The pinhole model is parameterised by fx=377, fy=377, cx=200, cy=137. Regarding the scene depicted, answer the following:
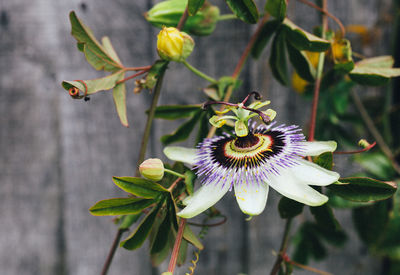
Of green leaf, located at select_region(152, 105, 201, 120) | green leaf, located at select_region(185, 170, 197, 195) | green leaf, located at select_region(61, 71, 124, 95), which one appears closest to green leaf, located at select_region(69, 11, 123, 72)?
green leaf, located at select_region(61, 71, 124, 95)

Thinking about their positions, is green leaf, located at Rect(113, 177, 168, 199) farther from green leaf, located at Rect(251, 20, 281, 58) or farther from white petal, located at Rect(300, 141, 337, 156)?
green leaf, located at Rect(251, 20, 281, 58)

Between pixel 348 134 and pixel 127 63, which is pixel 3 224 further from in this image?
pixel 348 134

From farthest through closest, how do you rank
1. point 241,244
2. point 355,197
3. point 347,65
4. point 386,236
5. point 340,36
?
point 241,244 → point 386,236 → point 340,36 → point 347,65 → point 355,197

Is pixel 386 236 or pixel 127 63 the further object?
pixel 127 63

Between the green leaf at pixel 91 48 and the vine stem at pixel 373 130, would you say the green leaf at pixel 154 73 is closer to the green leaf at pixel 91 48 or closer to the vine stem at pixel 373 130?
the green leaf at pixel 91 48

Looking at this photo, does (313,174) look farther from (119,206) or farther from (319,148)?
(119,206)

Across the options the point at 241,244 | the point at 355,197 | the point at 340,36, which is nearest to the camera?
the point at 355,197

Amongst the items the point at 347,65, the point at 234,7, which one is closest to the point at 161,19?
the point at 234,7
